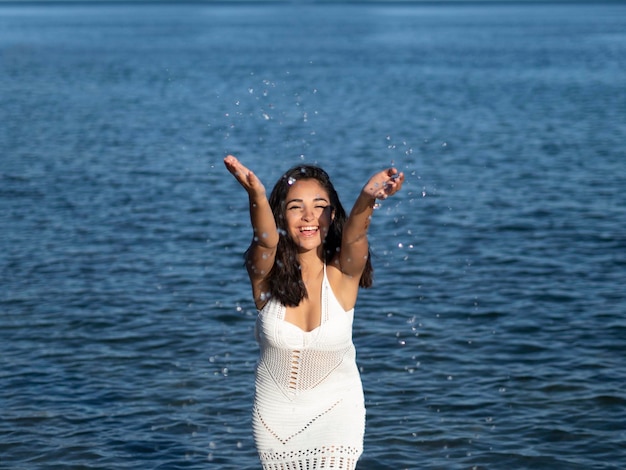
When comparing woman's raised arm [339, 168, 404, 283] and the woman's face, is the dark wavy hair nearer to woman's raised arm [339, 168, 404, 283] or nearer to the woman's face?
the woman's face

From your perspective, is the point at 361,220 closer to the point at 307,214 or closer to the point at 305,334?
the point at 307,214

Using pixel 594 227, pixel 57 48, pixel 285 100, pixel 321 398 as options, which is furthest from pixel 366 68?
pixel 321 398

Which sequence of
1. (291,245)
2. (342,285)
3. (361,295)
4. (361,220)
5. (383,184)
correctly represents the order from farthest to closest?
(361,295) < (291,245) < (342,285) < (361,220) < (383,184)

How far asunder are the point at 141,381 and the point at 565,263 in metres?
7.64

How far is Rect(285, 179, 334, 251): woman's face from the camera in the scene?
5426 mm

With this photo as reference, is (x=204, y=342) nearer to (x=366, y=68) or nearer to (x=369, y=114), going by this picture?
(x=369, y=114)

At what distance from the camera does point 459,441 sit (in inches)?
402

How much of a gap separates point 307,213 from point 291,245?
20 cm

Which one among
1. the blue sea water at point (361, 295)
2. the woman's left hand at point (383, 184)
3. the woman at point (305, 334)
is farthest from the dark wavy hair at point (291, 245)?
the blue sea water at point (361, 295)

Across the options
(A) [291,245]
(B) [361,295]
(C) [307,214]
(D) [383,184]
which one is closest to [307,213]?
(C) [307,214]

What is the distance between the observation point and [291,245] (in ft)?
18.1

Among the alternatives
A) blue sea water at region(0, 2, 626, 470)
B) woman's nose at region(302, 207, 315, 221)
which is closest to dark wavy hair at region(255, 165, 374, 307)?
woman's nose at region(302, 207, 315, 221)

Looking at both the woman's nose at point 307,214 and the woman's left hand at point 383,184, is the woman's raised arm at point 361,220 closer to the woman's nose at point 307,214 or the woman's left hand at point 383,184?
the woman's left hand at point 383,184

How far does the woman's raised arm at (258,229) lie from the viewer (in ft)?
16.9
